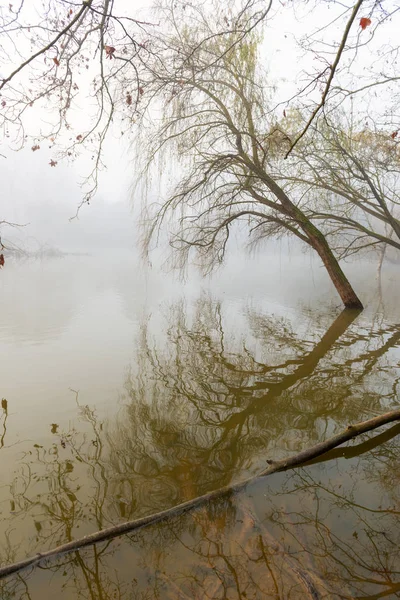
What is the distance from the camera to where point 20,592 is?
167cm

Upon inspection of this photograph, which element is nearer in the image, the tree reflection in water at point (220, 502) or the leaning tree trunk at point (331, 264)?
the tree reflection in water at point (220, 502)

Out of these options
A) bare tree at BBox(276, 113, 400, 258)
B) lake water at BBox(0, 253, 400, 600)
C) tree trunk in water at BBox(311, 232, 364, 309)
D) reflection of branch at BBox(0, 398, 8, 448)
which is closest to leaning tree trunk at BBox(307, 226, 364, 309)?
tree trunk in water at BBox(311, 232, 364, 309)

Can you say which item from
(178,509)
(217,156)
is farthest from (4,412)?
(217,156)

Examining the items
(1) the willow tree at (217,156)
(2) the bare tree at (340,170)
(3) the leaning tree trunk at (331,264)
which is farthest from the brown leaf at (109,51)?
(3) the leaning tree trunk at (331,264)

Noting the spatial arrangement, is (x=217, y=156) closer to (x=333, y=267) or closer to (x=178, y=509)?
(x=333, y=267)

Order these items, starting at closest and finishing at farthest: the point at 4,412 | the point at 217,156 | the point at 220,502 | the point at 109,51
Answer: the point at 220,502 < the point at 109,51 < the point at 4,412 < the point at 217,156

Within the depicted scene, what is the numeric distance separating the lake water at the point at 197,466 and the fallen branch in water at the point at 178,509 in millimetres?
43

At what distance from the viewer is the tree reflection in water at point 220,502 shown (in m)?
1.73

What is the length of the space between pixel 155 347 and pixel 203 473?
12.9ft

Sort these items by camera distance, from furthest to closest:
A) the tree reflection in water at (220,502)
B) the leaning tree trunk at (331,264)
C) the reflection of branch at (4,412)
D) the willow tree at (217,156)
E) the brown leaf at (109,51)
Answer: the leaning tree trunk at (331,264), the willow tree at (217,156), the reflection of branch at (4,412), the brown leaf at (109,51), the tree reflection in water at (220,502)

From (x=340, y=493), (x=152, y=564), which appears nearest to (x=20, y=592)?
(x=152, y=564)

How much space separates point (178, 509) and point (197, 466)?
2.12 feet

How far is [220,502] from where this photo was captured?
2.24 meters

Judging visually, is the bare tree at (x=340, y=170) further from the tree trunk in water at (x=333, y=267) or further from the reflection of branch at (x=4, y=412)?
the reflection of branch at (x=4, y=412)
